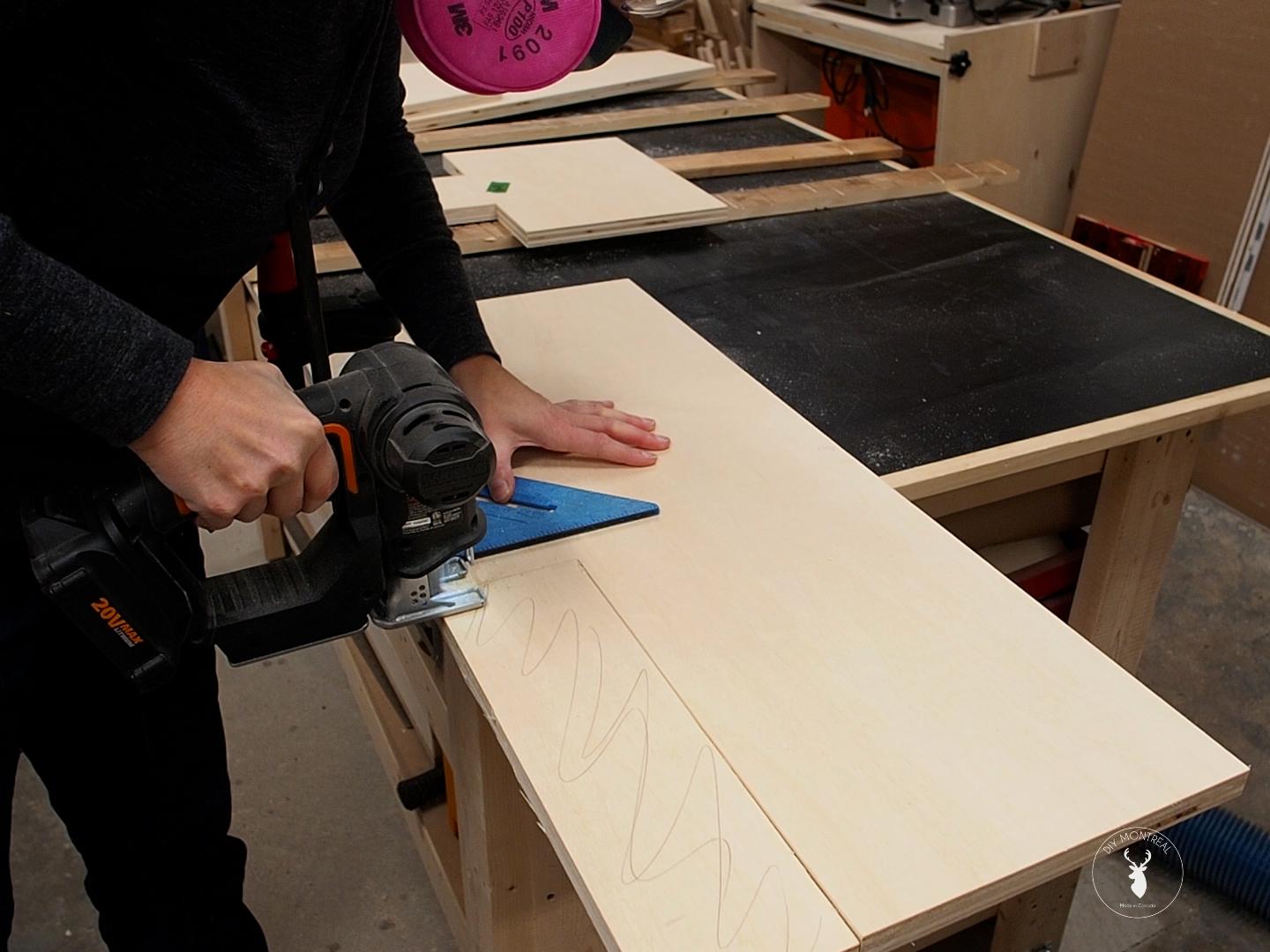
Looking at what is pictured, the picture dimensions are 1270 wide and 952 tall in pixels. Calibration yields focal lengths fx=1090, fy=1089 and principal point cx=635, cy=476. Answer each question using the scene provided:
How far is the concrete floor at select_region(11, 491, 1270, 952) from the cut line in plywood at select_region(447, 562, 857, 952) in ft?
3.23

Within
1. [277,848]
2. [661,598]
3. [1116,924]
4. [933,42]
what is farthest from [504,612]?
[933,42]

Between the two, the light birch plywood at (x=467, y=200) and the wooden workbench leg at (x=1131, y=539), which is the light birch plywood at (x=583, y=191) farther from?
the wooden workbench leg at (x=1131, y=539)

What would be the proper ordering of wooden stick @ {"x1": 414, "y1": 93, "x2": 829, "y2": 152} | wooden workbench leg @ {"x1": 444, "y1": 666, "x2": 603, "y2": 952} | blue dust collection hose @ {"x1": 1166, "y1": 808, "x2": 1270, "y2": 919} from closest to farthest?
wooden workbench leg @ {"x1": 444, "y1": 666, "x2": 603, "y2": 952}, blue dust collection hose @ {"x1": 1166, "y1": 808, "x2": 1270, "y2": 919}, wooden stick @ {"x1": 414, "y1": 93, "x2": 829, "y2": 152}

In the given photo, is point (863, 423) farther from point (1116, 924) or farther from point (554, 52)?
point (1116, 924)

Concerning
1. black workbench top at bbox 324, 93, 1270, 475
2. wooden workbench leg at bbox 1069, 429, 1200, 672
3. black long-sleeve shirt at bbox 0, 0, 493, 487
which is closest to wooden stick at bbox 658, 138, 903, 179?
black workbench top at bbox 324, 93, 1270, 475

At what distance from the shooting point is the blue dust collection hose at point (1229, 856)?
5.44ft

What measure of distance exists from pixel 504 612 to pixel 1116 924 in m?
1.29

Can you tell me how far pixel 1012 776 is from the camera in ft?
2.43

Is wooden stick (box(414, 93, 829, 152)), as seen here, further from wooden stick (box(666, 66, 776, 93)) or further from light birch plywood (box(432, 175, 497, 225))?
light birch plywood (box(432, 175, 497, 225))

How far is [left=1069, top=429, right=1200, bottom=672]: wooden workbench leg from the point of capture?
139 cm

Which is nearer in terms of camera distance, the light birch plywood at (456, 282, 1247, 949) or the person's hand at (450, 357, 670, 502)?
the light birch plywood at (456, 282, 1247, 949)

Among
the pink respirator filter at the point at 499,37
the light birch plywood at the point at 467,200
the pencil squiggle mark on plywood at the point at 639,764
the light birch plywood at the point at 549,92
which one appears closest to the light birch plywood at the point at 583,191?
the light birch plywood at the point at 467,200

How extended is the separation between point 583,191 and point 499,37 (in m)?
0.90

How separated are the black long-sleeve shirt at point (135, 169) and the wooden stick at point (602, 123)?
1.33 meters
